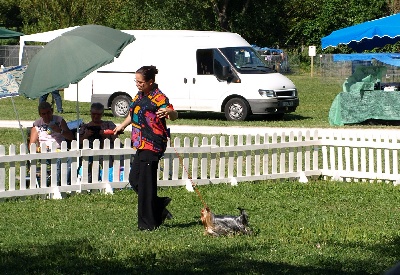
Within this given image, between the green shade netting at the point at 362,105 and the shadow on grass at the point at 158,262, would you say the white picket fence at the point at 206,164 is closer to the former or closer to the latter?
the shadow on grass at the point at 158,262

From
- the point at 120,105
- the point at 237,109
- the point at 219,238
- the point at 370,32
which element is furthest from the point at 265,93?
the point at 219,238

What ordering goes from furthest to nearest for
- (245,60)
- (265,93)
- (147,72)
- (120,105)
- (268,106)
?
(120,105)
(245,60)
(265,93)
(268,106)
(147,72)

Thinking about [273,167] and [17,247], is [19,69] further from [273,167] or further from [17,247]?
[17,247]

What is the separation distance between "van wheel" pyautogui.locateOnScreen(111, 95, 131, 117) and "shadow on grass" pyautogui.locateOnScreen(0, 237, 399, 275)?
56.8ft

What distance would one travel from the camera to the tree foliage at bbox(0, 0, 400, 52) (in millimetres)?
56281

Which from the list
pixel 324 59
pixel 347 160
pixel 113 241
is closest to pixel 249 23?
pixel 324 59

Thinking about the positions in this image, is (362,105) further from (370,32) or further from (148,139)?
(148,139)

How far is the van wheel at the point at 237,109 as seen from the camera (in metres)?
24.3

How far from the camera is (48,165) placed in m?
12.5

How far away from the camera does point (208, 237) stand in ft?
28.9

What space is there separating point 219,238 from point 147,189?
94cm

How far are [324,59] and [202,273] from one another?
133 ft

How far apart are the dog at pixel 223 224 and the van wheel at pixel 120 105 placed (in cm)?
1677

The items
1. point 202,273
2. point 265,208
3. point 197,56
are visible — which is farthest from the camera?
point 197,56
